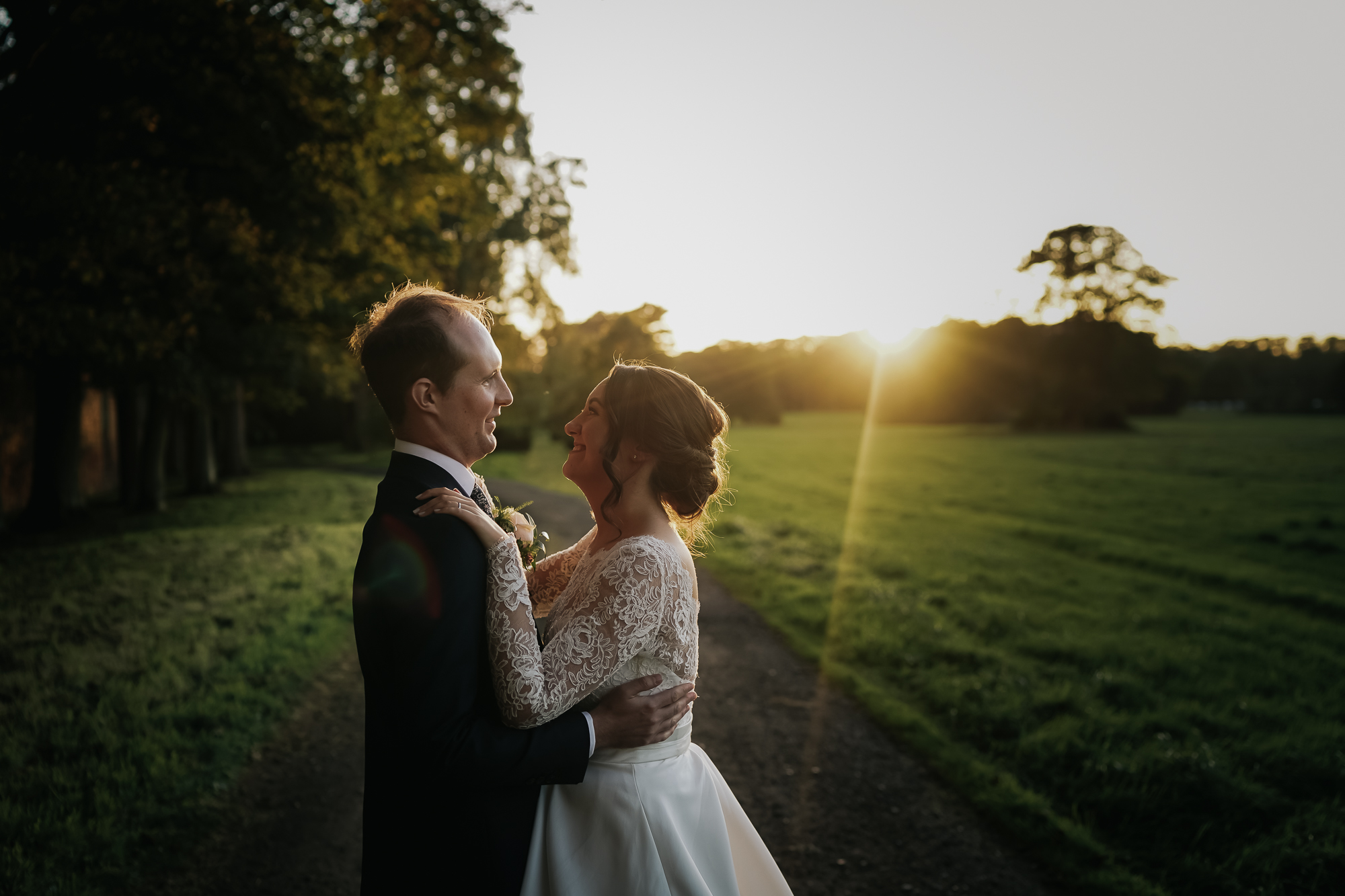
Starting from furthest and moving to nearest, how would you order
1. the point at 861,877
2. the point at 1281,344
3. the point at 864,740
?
the point at 1281,344 < the point at 864,740 < the point at 861,877

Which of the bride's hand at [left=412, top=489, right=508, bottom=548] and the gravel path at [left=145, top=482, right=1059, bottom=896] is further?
the gravel path at [left=145, top=482, right=1059, bottom=896]

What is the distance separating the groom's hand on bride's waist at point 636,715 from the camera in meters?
2.18

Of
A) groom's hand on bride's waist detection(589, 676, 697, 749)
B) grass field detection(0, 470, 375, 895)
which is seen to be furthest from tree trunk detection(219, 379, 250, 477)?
groom's hand on bride's waist detection(589, 676, 697, 749)

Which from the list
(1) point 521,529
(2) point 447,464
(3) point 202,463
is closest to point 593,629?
(1) point 521,529

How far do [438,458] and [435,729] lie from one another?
0.74 meters

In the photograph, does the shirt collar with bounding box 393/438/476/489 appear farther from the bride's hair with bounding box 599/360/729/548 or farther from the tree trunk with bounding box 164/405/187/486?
the tree trunk with bounding box 164/405/187/486

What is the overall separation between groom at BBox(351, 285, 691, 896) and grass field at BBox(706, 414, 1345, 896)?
3499mm

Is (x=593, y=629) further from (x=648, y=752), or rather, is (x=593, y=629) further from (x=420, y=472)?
(x=420, y=472)

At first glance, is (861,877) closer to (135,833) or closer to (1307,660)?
(135,833)

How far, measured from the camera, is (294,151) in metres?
9.92

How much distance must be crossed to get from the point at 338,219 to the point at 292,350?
5.02 m

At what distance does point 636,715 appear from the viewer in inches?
86.7

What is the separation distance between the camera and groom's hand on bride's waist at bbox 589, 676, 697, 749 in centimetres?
218

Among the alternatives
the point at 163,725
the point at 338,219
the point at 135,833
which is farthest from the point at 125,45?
the point at 135,833
